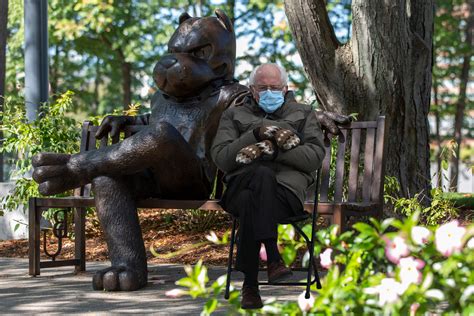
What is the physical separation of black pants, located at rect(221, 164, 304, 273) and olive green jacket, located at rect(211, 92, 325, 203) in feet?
0.36

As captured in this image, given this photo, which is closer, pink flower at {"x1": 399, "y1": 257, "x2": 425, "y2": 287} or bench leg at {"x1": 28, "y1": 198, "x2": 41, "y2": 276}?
pink flower at {"x1": 399, "y1": 257, "x2": 425, "y2": 287}

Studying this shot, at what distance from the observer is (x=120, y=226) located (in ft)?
19.1

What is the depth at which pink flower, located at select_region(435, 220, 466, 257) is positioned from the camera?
8.27 feet

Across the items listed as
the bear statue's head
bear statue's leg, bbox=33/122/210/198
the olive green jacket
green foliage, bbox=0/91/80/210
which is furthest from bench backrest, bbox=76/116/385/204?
green foliage, bbox=0/91/80/210

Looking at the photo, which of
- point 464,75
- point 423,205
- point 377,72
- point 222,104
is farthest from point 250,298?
point 464,75

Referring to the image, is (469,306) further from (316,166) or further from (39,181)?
(39,181)

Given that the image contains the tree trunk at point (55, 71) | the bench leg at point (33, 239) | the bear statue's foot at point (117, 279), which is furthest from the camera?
the tree trunk at point (55, 71)

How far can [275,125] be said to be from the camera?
5.09 metres

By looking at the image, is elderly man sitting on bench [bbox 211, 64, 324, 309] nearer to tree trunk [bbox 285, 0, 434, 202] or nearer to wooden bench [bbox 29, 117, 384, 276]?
wooden bench [bbox 29, 117, 384, 276]

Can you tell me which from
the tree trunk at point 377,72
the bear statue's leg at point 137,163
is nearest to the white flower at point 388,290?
the bear statue's leg at point 137,163

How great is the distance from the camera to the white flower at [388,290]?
8.25 feet

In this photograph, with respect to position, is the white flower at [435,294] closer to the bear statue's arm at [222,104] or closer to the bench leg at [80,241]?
the bear statue's arm at [222,104]

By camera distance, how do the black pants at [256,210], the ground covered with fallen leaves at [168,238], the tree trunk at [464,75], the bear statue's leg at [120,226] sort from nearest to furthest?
the black pants at [256,210]
the bear statue's leg at [120,226]
the ground covered with fallen leaves at [168,238]
the tree trunk at [464,75]

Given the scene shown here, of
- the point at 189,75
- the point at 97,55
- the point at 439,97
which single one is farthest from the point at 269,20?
the point at 189,75
